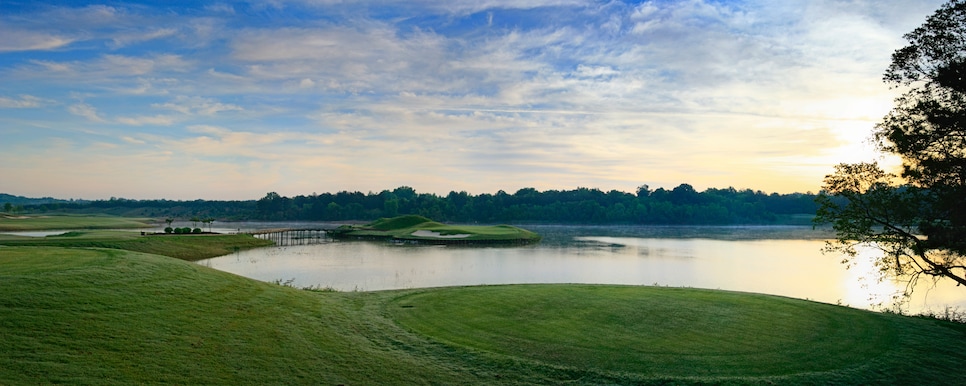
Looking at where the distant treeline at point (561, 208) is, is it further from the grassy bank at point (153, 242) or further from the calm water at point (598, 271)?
the calm water at point (598, 271)

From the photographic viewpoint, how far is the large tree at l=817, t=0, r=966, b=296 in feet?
51.3

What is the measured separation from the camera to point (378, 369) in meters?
10.8

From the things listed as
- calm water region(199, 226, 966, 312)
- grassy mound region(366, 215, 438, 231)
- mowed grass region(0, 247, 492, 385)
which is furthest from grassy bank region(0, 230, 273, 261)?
grassy mound region(366, 215, 438, 231)

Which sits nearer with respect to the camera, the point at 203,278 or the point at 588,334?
the point at 588,334

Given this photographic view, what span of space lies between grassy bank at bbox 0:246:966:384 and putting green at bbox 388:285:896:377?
0.06 m

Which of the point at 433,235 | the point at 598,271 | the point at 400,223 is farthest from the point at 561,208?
the point at 598,271

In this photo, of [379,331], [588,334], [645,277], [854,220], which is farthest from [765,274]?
[379,331]

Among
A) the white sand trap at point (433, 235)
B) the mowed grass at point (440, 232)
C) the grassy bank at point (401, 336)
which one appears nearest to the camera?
the grassy bank at point (401, 336)

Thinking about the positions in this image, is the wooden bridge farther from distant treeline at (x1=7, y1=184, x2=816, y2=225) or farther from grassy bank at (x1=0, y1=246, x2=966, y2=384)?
distant treeline at (x1=7, y1=184, x2=816, y2=225)

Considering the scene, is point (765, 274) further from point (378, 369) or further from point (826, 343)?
point (378, 369)

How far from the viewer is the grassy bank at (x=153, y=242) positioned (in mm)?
39344

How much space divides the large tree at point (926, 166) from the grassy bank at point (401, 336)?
2737 millimetres

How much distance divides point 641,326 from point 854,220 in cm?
943

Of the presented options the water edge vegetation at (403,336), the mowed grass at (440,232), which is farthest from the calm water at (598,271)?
the mowed grass at (440,232)
